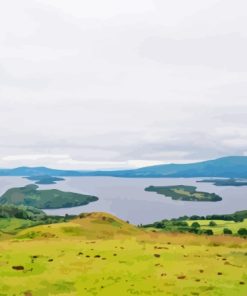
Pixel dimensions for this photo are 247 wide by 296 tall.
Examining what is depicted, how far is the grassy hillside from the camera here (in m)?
24.1

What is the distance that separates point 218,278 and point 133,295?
21.8 ft

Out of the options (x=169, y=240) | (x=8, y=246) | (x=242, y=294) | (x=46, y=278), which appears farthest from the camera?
(x=169, y=240)

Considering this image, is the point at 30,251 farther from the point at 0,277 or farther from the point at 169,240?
the point at 169,240

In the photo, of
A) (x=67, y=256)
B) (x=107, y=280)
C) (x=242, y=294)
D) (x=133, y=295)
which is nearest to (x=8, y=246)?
(x=67, y=256)

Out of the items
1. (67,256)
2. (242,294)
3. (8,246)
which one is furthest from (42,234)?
(242,294)

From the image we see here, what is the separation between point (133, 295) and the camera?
2273 centimetres

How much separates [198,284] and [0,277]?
12695mm

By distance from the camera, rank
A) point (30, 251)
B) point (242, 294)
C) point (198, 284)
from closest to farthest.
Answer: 1. point (242, 294)
2. point (198, 284)
3. point (30, 251)

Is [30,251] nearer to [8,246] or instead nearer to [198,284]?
[8,246]

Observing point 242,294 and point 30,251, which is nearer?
point 242,294

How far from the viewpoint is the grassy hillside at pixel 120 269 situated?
2414 cm

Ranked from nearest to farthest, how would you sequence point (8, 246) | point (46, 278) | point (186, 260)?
point (46, 278)
point (186, 260)
point (8, 246)

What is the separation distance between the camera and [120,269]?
95.0 feet

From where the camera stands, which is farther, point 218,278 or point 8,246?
point 8,246
